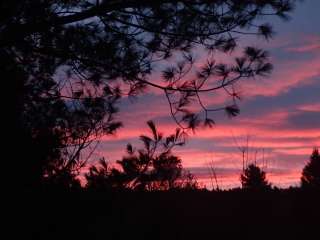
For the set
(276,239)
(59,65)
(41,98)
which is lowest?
(276,239)

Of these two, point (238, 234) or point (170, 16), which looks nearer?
point (238, 234)

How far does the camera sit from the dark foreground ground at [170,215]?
448 centimetres

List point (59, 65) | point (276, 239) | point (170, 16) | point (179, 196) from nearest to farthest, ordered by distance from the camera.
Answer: point (276, 239) → point (179, 196) → point (170, 16) → point (59, 65)

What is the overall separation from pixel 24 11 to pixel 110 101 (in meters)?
1.92

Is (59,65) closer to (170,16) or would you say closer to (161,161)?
(170,16)

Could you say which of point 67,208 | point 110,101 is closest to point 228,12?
point 110,101

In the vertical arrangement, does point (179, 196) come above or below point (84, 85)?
below

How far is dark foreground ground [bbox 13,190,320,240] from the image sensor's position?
448cm

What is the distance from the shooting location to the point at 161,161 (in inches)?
222

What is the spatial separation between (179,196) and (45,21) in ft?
Answer: 7.57

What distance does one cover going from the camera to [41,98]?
6.44 m

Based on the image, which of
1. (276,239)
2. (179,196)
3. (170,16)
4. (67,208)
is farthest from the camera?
(170,16)

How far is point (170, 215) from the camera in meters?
5.25

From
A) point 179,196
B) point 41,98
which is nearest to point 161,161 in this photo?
point 179,196
